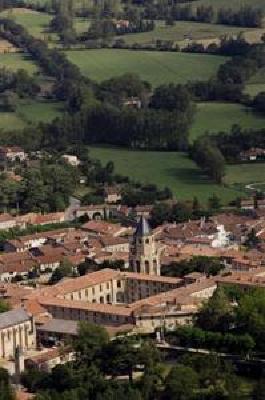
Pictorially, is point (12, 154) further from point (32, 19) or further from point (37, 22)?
point (32, 19)

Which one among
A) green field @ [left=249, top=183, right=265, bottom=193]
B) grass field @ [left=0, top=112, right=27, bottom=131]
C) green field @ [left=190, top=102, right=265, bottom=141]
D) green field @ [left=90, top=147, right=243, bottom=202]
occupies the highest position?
green field @ [left=190, top=102, right=265, bottom=141]

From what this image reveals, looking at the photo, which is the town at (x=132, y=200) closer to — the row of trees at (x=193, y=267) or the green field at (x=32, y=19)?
the row of trees at (x=193, y=267)

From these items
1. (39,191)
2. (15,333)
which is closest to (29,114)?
(39,191)

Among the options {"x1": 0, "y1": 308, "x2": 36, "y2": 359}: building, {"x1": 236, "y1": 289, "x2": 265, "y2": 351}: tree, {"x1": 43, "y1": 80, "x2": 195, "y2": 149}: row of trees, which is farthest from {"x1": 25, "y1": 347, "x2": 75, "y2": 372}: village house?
{"x1": 43, "y1": 80, "x2": 195, "y2": 149}: row of trees

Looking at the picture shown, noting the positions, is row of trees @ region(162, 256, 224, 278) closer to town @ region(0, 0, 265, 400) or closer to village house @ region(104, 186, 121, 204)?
town @ region(0, 0, 265, 400)

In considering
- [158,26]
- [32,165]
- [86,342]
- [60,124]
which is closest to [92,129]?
[60,124]

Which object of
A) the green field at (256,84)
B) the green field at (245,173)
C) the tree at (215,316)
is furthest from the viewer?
the green field at (256,84)

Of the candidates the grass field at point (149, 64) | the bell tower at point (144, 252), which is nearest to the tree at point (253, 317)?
the bell tower at point (144, 252)
